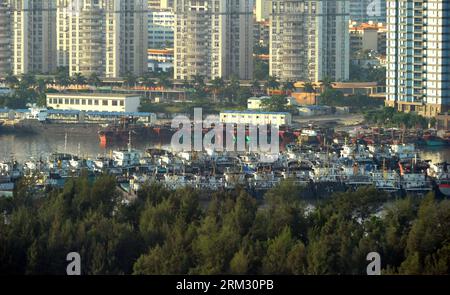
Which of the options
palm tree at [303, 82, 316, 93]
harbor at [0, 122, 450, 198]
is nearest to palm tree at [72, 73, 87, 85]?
palm tree at [303, 82, 316, 93]

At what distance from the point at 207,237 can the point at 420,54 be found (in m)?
11.2

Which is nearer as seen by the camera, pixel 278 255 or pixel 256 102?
pixel 278 255

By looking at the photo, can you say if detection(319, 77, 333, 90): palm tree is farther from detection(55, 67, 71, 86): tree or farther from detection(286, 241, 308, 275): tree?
detection(286, 241, 308, 275): tree

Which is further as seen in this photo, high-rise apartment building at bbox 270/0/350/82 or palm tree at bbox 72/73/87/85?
palm tree at bbox 72/73/87/85

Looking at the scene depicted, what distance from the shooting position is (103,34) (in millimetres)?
21562

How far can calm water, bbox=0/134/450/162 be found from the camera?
49.3 ft

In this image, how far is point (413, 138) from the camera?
52.5 ft

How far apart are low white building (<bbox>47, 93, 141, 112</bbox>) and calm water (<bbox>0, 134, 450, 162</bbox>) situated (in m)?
1.48

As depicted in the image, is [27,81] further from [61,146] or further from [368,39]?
[368,39]

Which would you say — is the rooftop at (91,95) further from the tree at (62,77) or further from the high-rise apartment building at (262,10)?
the high-rise apartment building at (262,10)

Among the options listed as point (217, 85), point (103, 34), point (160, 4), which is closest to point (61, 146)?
point (217, 85)

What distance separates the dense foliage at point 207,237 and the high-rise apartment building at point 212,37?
12713mm
